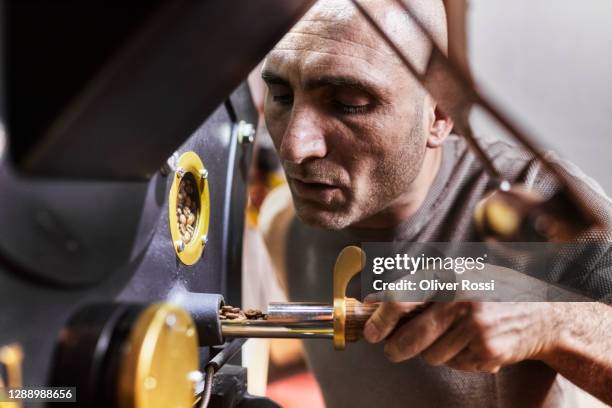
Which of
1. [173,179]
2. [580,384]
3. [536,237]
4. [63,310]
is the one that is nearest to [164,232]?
[173,179]

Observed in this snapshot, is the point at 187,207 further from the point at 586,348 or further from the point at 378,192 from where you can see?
the point at 586,348

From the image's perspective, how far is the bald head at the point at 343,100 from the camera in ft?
1.82

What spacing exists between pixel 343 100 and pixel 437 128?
14 cm

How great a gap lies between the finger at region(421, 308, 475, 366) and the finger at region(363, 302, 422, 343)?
4 cm

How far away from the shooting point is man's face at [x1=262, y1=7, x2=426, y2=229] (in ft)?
1.84

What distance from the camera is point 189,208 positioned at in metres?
0.58

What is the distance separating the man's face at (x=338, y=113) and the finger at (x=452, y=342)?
0.63 ft

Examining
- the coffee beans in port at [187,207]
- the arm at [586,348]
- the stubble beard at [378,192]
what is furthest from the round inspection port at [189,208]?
the arm at [586,348]

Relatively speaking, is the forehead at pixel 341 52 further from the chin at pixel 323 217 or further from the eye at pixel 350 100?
the chin at pixel 323 217

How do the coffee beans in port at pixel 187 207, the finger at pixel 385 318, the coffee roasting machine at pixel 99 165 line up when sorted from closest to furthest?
the coffee roasting machine at pixel 99 165 < the finger at pixel 385 318 < the coffee beans in port at pixel 187 207

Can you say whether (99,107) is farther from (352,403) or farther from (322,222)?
(352,403)

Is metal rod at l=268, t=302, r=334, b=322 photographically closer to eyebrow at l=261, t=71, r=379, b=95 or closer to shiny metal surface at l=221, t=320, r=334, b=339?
shiny metal surface at l=221, t=320, r=334, b=339

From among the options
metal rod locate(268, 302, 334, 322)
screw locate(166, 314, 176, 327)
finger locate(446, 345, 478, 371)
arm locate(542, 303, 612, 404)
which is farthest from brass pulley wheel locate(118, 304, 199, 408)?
arm locate(542, 303, 612, 404)

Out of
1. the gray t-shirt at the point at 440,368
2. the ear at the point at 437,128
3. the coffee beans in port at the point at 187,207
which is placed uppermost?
the ear at the point at 437,128
